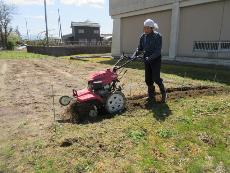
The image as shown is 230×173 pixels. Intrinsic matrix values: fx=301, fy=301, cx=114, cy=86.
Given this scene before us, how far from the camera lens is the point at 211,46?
15648 millimetres

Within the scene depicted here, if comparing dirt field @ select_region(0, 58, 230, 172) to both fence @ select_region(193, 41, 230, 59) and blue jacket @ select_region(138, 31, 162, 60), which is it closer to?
blue jacket @ select_region(138, 31, 162, 60)

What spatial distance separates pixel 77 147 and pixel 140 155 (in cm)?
106

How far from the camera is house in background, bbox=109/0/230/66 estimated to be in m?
14.9

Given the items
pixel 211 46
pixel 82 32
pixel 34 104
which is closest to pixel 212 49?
pixel 211 46

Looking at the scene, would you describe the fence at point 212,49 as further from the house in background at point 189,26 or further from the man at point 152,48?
the man at point 152,48

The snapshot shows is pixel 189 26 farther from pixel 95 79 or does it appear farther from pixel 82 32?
pixel 82 32

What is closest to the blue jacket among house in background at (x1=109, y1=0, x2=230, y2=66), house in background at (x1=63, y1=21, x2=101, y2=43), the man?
the man

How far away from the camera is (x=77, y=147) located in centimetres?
501

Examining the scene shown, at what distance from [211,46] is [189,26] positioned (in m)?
1.84

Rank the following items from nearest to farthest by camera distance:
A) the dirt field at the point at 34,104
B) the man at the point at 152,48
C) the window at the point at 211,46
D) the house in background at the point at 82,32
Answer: the dirt field at the point at 34,104
the man at the point at 152,48
the window at the point at 211,46
the house in background at the point at 82,32

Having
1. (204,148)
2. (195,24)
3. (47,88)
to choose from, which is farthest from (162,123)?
(195,24)

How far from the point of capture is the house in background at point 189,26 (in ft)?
48.8

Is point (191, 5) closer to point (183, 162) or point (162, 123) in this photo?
point (162, 123)

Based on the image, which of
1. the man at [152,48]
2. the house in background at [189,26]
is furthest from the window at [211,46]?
the man at [152,48]
